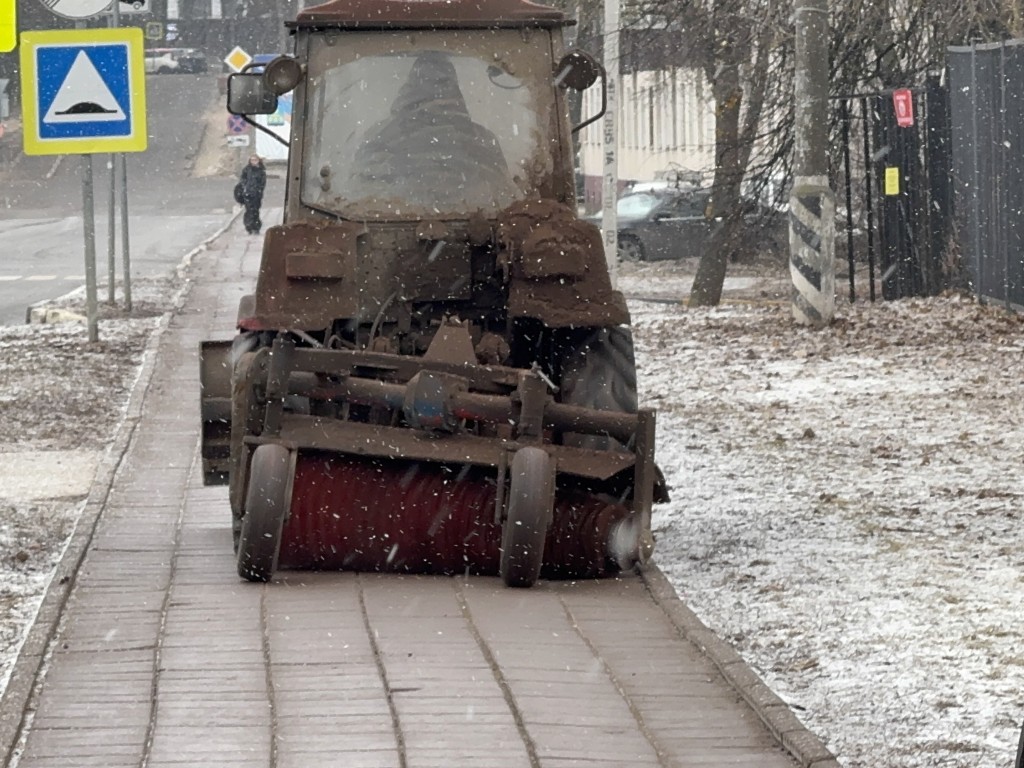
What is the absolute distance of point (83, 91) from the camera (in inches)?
571

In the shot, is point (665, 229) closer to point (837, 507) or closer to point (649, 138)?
point (649, 138)

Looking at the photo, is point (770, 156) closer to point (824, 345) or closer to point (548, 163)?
point (824, 345)

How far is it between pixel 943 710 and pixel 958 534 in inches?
107

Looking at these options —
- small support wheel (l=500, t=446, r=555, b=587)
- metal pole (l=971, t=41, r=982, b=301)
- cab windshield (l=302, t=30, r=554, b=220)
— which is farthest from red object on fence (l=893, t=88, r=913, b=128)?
small support wheel (l=500, t=446, r=555, b=587)

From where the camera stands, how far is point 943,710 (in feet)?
18.0

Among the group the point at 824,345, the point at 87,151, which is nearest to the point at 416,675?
the point at 87,151

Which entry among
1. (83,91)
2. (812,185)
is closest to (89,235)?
(83,91)

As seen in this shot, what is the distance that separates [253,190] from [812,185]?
20.6 meters

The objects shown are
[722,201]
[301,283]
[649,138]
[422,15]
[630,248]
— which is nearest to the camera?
[301,283]

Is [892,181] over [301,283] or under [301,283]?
over

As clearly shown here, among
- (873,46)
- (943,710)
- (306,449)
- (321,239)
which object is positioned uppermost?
(873,46)

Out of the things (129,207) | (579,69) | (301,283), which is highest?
(579,69)

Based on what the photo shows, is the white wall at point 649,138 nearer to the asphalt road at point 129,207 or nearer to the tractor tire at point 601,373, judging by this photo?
the asphalt road at point 129,207

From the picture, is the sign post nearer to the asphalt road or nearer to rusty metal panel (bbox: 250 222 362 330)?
the asphalt road
